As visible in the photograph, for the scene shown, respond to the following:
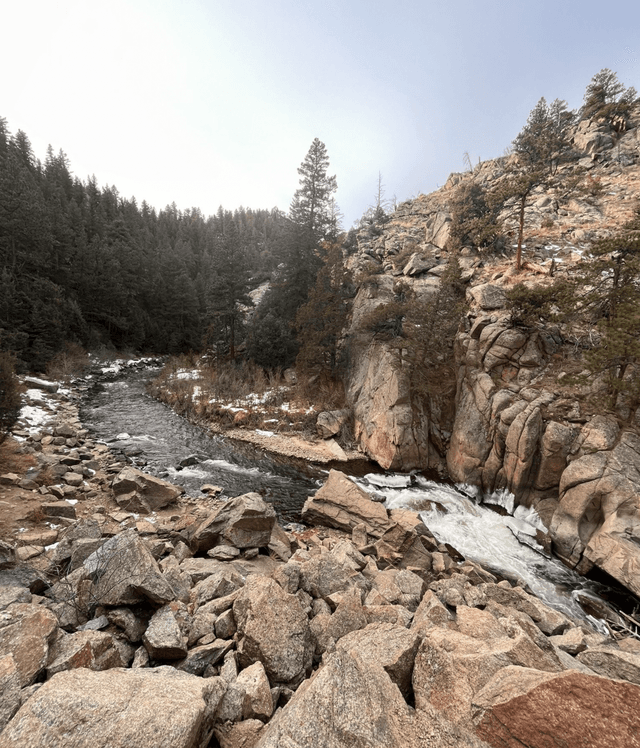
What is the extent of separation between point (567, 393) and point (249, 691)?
13.2 m

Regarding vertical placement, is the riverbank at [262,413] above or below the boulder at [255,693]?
below

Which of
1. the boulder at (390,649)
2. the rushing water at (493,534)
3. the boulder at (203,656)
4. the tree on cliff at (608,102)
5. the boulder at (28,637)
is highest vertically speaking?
the tree on cliff at (608,102)

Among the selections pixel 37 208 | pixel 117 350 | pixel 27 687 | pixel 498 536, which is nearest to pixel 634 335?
pixel 498 536

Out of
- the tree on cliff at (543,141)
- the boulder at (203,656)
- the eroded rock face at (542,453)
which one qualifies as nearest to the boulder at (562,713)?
the boulder at (203,656)

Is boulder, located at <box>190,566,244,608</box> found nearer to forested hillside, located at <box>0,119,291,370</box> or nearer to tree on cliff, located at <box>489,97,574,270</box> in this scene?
forested hillside, located at <box>0,119,291,370</box>

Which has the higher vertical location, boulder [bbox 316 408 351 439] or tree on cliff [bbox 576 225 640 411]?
tree on cliff [bbox 576 225 640 411]

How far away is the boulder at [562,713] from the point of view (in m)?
2.22

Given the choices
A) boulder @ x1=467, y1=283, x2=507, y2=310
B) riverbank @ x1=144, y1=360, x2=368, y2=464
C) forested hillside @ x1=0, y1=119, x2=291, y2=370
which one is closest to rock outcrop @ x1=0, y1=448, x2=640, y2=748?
riverbank @ x1=144, y1=360, x2=368, y2=464

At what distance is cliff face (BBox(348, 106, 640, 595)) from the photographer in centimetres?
949

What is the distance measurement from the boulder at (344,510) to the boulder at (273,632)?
595 cm

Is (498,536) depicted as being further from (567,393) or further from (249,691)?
(249,691)

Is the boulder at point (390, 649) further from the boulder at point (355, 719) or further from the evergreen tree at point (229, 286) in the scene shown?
the evergreen tree at point (229, 286)

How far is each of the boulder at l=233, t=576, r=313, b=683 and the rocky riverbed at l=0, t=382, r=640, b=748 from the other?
0.06 ft

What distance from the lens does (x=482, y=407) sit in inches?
529
